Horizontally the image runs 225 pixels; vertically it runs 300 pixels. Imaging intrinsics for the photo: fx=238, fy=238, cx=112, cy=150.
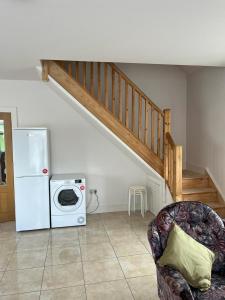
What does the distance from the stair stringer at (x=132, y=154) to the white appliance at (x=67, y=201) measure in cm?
97

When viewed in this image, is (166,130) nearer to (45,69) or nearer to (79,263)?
(45,69)

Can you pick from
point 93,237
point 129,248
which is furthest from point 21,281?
point 129,248

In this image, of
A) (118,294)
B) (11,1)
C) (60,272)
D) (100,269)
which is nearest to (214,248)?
(118,294)

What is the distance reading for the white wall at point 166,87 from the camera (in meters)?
5.04

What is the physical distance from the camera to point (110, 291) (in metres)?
2.44

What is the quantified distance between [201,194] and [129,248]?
1650 mm

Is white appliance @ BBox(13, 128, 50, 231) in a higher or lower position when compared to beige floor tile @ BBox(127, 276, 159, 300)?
higher

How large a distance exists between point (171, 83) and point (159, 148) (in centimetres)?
174

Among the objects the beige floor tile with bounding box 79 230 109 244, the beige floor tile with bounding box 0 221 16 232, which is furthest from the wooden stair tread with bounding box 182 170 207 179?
the beige floor tile with bounding box 0 221 16 232

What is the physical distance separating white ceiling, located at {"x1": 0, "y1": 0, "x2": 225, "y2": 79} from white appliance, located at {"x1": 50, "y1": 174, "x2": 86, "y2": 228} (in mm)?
1956

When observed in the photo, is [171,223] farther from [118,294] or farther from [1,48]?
[1,48]

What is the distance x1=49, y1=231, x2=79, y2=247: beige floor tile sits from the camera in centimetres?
Result: 354

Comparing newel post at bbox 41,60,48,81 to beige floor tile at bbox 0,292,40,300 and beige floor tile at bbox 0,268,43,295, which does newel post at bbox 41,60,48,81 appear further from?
beige floor tile at bbox 0,292,40,300

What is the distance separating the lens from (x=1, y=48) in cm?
276
